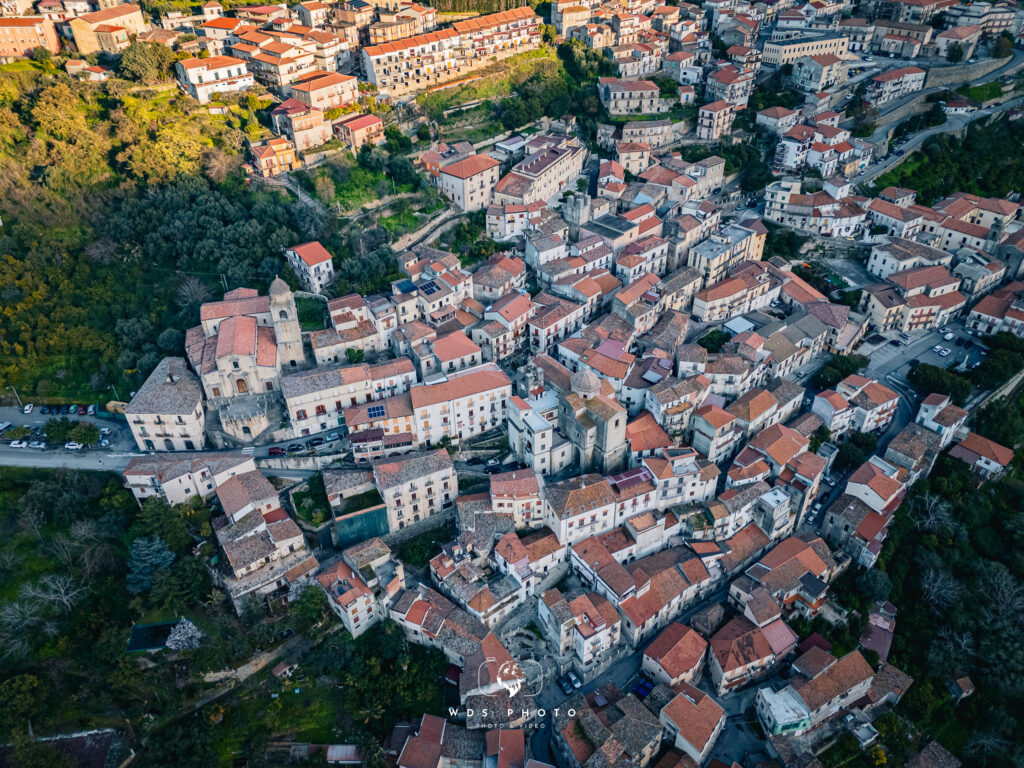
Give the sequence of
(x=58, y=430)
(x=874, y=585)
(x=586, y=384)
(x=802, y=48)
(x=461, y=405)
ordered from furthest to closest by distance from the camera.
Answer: (x=802, y=48) < (x=461, y=405) < (x=58, y=430) < (x=586, y=384) < (x=874, y=585)

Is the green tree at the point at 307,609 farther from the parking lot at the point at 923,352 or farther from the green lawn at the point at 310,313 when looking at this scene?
the parking lot at the point at 923,352

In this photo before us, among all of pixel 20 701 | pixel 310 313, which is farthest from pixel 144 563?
pixel 310 313

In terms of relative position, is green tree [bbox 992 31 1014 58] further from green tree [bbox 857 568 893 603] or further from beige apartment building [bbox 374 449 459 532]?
beige apartment building [bbox 374 449 459 532]

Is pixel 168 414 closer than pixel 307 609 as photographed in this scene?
No

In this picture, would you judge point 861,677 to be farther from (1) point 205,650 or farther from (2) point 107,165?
(2) point 107,165

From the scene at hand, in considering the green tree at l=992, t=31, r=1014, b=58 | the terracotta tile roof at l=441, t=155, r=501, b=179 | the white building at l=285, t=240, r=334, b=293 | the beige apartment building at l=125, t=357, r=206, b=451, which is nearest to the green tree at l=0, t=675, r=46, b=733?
the beige apartment building at l=125, t=357, r=206, b=451

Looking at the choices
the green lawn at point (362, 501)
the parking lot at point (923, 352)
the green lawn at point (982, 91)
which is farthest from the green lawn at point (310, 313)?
the green lawn at point (982, 91)

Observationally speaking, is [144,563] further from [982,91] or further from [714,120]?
[982,91]
